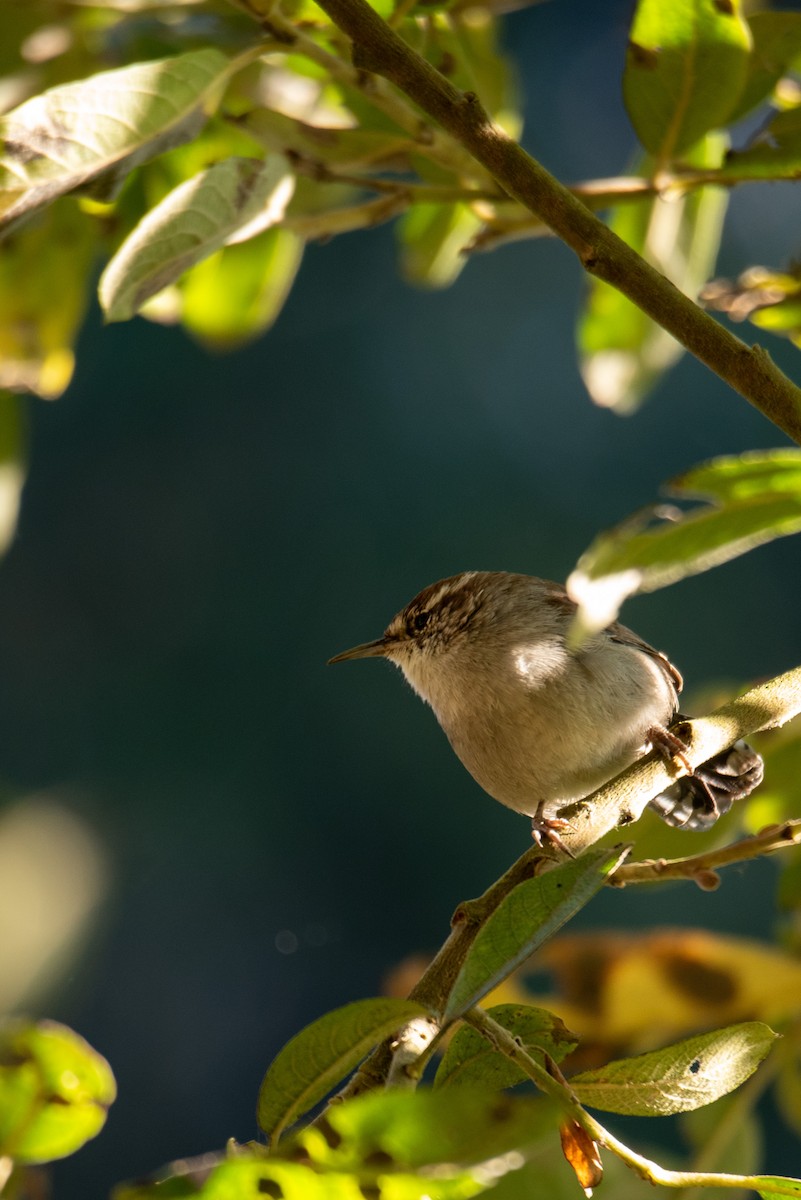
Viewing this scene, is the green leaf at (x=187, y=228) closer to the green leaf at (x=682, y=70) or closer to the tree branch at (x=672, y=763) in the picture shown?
the green leaf at (x=682, y=70)

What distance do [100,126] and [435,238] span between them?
1.35m

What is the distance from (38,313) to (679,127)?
1.46 metres

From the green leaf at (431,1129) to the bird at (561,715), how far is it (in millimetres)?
1459

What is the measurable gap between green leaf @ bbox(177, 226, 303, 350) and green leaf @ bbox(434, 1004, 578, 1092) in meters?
1.83

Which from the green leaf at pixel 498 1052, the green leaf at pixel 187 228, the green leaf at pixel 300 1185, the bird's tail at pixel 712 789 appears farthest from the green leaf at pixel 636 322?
the green leaf at pixel 300 1185

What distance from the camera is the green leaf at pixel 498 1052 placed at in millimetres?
1253

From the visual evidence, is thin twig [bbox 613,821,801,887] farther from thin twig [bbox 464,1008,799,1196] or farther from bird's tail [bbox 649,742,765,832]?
bird's tail [bbox 649,742,765,832]

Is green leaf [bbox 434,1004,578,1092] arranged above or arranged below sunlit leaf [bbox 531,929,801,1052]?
above

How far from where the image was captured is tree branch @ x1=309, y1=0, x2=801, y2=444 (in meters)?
1.31

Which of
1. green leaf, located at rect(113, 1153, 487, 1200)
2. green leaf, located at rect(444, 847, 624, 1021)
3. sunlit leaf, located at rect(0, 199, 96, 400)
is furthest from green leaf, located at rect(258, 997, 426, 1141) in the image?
sunlit leaf, located at rect(0, 199, 96, 400)

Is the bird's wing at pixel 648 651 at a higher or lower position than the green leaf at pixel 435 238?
lower

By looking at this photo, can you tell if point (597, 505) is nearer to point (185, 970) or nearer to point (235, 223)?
point (185, 970)

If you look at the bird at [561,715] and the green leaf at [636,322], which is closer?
the bird at [561,715]

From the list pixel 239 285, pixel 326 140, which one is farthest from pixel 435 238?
pixel 326 140
